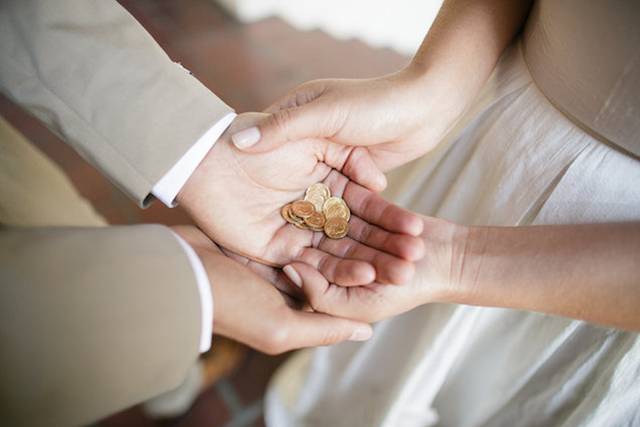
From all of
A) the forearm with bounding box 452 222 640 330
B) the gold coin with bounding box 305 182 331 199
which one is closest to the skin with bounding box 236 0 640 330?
the forearm with bounding box 452 222 640 330

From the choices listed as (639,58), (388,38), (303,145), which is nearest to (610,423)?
(639,58)

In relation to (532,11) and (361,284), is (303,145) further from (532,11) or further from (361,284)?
(532,11)

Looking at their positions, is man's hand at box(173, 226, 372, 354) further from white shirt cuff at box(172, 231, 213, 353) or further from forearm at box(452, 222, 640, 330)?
forearm at box(452, 222, 640, 330)

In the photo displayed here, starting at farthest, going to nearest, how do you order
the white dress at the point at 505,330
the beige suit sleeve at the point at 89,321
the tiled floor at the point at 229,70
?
the tiled floor at the point at 229,70
the white dress at the point at 505,330
the beige suit sleeve at the point at 89,321

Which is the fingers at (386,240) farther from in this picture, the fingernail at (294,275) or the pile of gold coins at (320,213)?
the fingernail at (294,275)

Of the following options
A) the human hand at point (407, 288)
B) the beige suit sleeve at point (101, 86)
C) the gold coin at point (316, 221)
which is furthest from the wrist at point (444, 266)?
the beige suit sleeve at point (101, 86)

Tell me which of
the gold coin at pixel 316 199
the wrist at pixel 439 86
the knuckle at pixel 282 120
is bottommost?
the gold coin at pixel 316 199

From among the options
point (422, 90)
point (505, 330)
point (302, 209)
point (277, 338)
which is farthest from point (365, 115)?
point (505, 330)
